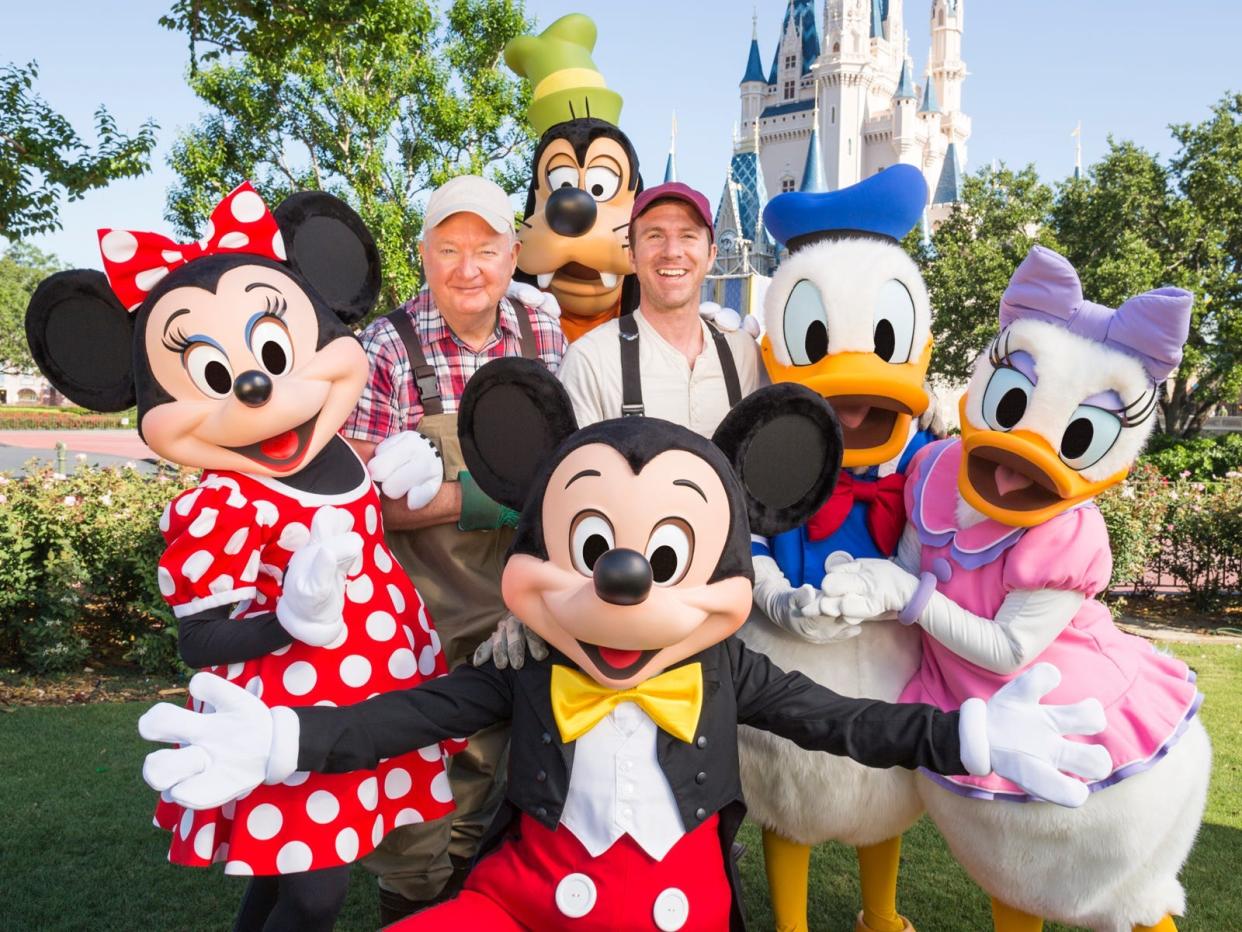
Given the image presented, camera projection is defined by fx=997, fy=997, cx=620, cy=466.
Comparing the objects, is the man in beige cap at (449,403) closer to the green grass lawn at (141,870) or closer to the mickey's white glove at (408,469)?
the mickey's white glove at (408,469)

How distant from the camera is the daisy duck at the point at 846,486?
2.47 m

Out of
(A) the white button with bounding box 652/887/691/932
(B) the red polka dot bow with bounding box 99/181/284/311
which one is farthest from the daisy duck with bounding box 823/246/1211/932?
(B) the red polka dot bow with bounding box 99/181/284/311

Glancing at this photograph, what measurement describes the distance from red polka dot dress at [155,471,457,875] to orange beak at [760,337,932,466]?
118cm

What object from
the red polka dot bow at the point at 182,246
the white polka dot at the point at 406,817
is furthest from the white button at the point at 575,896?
the red polka dot bow at the point at 182,246

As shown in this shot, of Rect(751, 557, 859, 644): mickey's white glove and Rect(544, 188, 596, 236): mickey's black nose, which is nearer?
Rect(751, 557, 859, 644): mickey's white glove

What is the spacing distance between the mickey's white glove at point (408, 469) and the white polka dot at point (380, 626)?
0.35 metres

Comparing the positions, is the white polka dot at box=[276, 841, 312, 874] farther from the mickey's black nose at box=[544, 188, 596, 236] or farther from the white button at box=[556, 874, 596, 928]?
the mickey's black nose at box=[544, 188, 596, 236]

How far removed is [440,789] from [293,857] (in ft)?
1.20

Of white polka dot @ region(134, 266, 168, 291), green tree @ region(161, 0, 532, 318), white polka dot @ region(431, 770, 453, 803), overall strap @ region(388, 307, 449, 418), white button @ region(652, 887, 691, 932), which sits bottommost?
white button @ region(652, 887, 691, 932)

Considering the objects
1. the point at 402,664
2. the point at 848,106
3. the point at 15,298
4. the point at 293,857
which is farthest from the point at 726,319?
the point at 15,298

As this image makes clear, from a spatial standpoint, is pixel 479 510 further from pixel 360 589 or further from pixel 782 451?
pixel 782 451

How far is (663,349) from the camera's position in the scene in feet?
8.95

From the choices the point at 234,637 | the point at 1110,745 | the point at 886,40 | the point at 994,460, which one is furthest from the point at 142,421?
the point at 886,40

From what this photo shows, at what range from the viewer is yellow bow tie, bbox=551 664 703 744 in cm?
202
